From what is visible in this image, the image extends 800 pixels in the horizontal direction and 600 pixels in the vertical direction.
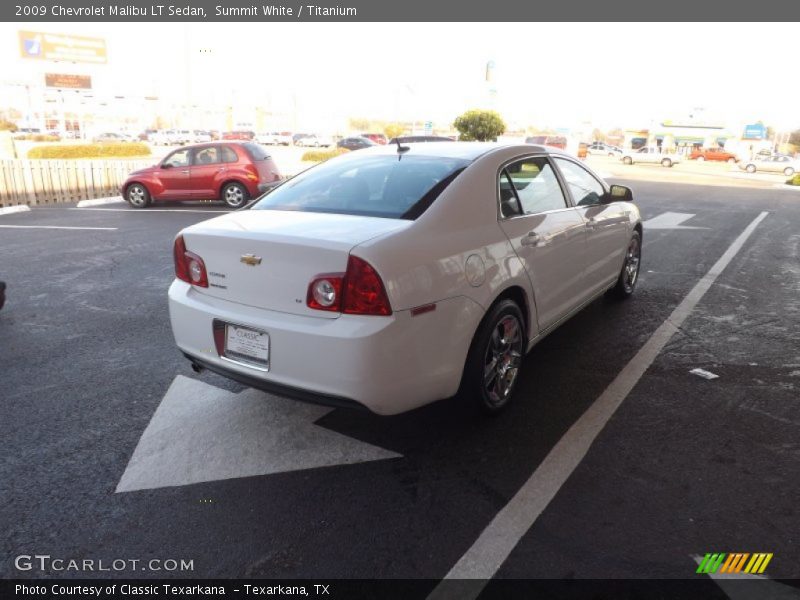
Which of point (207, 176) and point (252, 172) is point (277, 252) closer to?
point (252, 172)

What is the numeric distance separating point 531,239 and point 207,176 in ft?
37.2

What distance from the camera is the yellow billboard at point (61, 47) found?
51.2m

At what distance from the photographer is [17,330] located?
516 cm

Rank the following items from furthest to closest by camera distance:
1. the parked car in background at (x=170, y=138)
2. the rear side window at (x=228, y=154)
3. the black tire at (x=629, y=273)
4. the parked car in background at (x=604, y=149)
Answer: the parked car in background at (x=170, y=138) → the parked car in background at (x=604, y=149) → the rear side window at (x=228, y=154) → the black tire at (x=629, y=273)

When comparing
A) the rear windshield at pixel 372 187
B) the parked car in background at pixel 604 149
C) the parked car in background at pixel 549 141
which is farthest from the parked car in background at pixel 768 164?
the rear windshield at pixel 372 187

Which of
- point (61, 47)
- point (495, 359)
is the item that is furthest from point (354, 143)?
point (495, 359)

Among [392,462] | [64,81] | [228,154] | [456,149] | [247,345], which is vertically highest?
[64,81]

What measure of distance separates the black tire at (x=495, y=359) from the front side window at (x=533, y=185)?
657mm

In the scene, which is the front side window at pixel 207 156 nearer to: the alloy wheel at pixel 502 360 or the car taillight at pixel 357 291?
the alloy wheel at pixel 502 360

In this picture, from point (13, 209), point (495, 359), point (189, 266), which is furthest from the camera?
point (13, 209)

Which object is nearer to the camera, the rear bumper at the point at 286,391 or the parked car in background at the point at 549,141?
the rear bumper at the point at 286,391

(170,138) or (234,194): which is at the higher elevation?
(170,138)

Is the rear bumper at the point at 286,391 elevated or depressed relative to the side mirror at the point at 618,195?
depressed

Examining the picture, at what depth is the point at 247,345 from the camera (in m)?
3.06
